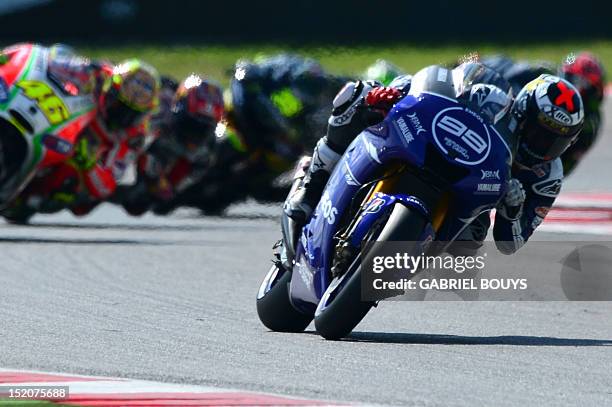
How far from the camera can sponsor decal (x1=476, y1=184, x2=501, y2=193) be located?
23.3ft

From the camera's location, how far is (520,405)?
549 cm

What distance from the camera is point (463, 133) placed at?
23.4 ft

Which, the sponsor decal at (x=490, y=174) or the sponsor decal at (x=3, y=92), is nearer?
the sponsor decal at (x=490, y=174)

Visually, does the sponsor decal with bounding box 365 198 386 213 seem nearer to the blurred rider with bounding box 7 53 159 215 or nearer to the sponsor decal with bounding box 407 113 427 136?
the sponsor decal with bounding box 407 113 427 136

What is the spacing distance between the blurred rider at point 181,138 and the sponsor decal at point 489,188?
775 centimetres

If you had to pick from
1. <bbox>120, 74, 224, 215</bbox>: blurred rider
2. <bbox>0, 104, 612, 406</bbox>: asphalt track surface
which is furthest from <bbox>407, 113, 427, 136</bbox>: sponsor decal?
<bbox>120, 74, 224, 215</bbox>: blurred rider

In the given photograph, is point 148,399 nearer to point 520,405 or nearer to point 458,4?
point 520,405

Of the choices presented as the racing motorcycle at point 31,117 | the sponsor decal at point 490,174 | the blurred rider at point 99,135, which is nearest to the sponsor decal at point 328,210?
the sponsor decal at point 490,174

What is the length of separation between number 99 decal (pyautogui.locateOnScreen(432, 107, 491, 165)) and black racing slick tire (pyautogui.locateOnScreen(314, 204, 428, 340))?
350mm

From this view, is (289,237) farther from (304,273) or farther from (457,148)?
(457,148)

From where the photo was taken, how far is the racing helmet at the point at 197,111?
1480 centimetres

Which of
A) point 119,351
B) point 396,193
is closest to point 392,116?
point 396,193

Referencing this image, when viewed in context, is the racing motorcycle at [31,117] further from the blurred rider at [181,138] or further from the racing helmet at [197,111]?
the racing helmet at [197,111]

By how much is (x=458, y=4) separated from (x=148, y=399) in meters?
24.5
